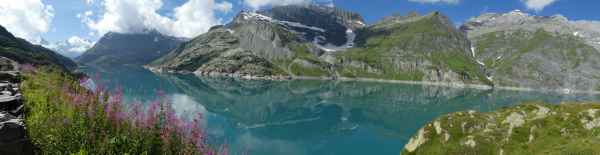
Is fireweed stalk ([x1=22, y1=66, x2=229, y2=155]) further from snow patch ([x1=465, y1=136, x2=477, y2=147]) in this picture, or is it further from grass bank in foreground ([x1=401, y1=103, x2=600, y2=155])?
snow patch ([x1=465, y1=136, x2=477, y2=147])

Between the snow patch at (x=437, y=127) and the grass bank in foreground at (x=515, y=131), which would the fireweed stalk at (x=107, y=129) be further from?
the snow patch at (x=437, y=127)

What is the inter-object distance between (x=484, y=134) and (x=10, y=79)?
112ft

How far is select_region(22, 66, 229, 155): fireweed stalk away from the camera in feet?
35.4

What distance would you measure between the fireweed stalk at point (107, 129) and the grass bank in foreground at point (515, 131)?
2202 centimetres

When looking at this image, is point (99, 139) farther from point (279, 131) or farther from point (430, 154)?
point (279, 131)

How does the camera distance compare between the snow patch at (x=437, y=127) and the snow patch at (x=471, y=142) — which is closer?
the snow patch at (x=471, y=142)

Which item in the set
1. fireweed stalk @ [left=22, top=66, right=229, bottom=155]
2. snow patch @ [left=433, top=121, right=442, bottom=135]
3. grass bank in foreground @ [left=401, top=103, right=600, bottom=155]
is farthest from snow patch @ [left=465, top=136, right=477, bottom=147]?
fireweed stalk @ [left=22, top=66, right=229, bottom=155]

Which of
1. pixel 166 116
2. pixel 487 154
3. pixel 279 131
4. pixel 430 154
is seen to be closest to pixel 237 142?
pixel 279 131

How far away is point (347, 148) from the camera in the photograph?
57906 millimetres

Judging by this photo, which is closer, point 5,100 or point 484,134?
point 5,100

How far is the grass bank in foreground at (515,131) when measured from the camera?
25.7 metres

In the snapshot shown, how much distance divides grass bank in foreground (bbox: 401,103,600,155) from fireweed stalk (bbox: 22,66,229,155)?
22022 millimetres

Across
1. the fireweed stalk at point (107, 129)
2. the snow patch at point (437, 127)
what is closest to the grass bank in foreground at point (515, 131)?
the snow patch at point (437, 127)

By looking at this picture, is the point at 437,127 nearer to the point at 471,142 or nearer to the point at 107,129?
the point at 471,142
